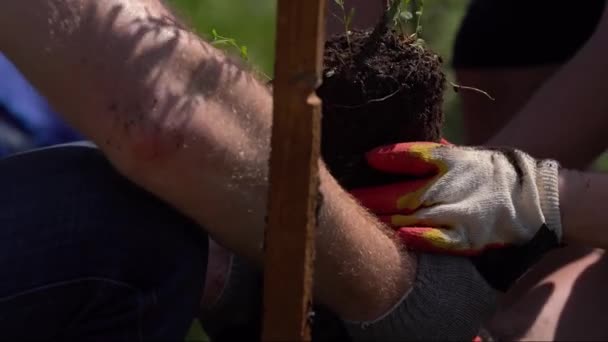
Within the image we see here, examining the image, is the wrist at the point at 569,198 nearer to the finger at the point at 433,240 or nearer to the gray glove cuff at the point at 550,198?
the gray glove cuff at the point at 550,198

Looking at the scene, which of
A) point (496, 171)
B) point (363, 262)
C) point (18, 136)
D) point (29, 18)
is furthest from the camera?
point (18, 136)

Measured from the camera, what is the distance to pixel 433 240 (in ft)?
3.83

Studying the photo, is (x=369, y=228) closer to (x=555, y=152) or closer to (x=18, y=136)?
(x=18, y=136)

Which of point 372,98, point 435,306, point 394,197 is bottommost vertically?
point 435,306

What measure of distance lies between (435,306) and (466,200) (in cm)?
15

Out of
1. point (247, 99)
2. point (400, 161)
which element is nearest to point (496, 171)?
point (400, 161)

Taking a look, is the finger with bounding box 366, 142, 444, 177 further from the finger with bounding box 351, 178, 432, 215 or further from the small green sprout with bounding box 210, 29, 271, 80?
the small green sprout with bounding box 210, 29, 271, 80

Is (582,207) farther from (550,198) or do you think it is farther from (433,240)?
(433,240)

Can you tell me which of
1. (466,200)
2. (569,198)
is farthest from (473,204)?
(569,198)

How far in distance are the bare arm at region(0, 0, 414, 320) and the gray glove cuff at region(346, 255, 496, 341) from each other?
0.77 ft

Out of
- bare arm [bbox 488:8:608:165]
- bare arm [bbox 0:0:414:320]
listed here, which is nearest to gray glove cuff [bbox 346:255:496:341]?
bare arm [bbox 0:0:414:320]

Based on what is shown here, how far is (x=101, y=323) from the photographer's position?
1.12 meters

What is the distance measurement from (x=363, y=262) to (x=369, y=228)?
4 centimetres

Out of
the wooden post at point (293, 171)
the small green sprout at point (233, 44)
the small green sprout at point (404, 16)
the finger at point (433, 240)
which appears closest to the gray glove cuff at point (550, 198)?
the finger at point (433, 240)
